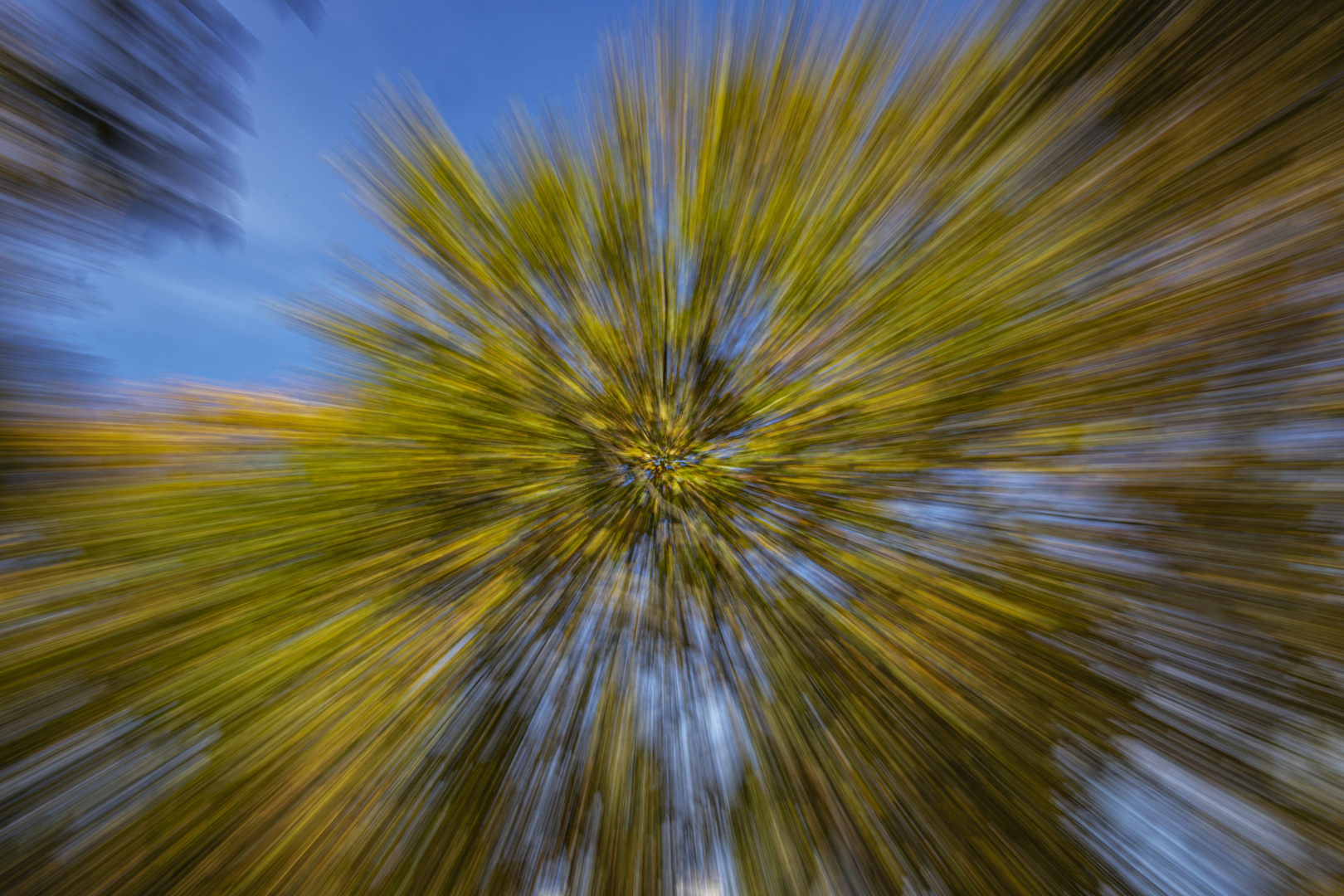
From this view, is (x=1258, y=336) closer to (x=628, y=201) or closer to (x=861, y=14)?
(x=861, y=14)

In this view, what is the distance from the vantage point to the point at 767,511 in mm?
1051

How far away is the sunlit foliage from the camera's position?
0.70m

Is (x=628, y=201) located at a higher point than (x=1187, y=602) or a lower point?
higher

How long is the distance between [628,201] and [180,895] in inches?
46.9

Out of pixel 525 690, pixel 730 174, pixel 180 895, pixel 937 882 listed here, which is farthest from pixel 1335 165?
pixel 180 895

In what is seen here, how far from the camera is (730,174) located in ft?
3.28

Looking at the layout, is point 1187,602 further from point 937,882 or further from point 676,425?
point 676,425

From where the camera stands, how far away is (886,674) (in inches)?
37.4

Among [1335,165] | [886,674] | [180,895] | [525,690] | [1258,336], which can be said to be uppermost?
[1335,165]

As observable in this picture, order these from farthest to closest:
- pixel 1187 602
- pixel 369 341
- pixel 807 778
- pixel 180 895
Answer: pixel 369 341 < pixel 807 778 < pixel 1187 602 < pixel 180 895

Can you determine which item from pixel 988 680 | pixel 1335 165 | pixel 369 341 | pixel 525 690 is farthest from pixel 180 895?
pixel 1335 165

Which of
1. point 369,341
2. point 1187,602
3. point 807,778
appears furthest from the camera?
point 369,341

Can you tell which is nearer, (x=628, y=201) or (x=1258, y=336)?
(x=1258, y=336)

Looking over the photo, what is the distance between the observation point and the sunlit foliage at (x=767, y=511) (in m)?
0.70
